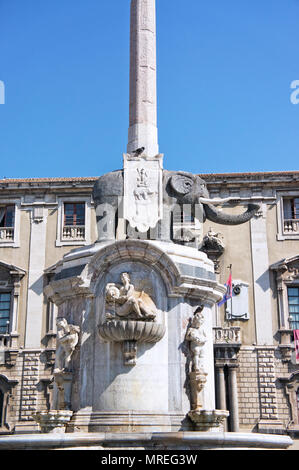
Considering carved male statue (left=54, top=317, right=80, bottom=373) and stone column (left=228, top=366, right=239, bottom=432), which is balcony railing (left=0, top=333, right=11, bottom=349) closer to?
stone column (left=228, top=366, right=239, bottom=432)

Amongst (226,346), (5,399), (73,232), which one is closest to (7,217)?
(73,232)

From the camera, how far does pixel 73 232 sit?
3133 cm

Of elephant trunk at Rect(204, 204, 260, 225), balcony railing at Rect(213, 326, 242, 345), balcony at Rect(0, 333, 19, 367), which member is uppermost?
elephant trunk at Rect(204, 204, 260, 225)

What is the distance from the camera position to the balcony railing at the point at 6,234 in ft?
104

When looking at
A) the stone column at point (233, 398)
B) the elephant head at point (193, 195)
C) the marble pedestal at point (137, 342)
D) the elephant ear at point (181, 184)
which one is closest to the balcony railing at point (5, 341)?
the stone column at point (233, 398)

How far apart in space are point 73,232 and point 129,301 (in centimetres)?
2064

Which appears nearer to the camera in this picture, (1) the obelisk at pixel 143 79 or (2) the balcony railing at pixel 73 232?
(1) the obelisk at pixel 143 79

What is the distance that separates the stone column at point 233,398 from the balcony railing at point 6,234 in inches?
491

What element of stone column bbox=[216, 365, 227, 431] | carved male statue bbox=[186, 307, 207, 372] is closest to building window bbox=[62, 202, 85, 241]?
stone column bbox=[216, 365, 227, 431]

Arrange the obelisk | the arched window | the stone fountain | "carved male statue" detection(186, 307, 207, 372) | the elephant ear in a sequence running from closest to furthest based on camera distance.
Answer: the stone fountain, "carved male statue" detection(186, 307, 207, 372), the elephant ear, the obelisk, the arched window

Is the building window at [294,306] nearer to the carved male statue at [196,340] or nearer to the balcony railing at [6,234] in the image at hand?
the balcony railing at [6,234]

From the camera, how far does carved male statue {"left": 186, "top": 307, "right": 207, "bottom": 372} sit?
36.6ft

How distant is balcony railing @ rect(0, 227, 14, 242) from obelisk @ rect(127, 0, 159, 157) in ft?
58.3
